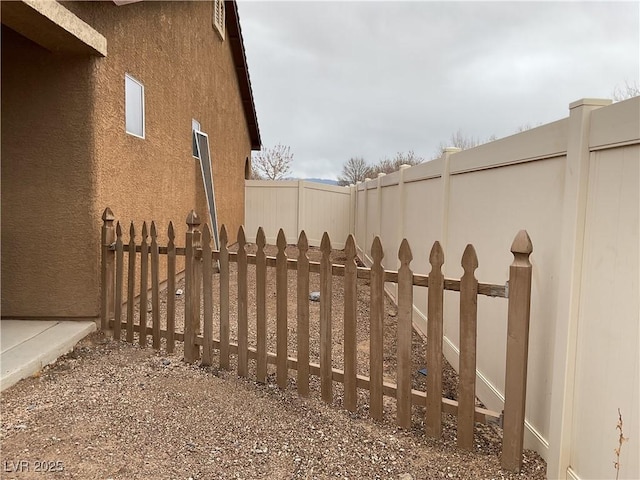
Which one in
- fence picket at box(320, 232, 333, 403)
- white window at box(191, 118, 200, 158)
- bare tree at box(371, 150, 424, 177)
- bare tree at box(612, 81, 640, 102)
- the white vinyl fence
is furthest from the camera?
bare tree at box(371, 150, 424, 177)

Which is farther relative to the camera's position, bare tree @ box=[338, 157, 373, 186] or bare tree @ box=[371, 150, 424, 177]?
bare tree @ box=[338, 157, 373, 186]

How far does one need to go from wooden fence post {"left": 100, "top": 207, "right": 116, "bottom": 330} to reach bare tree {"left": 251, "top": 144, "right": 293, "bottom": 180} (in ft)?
109

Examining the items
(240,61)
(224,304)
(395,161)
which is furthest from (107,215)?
(395,161)

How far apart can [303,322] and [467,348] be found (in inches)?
51.1

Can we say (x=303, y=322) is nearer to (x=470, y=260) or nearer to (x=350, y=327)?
(x=350, y=327)

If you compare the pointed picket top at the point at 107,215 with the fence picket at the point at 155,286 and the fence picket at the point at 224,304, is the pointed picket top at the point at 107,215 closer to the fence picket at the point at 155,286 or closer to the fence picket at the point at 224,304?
the fence picket at the point at 155,286

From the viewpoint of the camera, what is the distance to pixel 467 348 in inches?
108

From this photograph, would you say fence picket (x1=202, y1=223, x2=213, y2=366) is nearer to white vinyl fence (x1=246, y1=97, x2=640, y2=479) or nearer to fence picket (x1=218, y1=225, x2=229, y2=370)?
fence picket (x1=218, y1=225, x2=229, y2=370)

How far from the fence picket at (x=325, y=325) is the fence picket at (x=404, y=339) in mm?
579

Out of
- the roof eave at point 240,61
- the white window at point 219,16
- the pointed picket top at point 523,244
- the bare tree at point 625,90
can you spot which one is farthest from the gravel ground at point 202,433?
the bare tree at point 625,90

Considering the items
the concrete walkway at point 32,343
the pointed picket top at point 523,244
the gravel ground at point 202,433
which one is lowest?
the gravel ground at point 202,433

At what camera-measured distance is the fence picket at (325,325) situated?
11.0 feet

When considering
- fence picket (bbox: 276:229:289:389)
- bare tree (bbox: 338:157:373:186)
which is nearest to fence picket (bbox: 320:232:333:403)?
fence picket (bbox: 276:229:289:389)

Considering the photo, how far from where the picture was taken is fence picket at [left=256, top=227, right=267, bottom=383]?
143 inches
